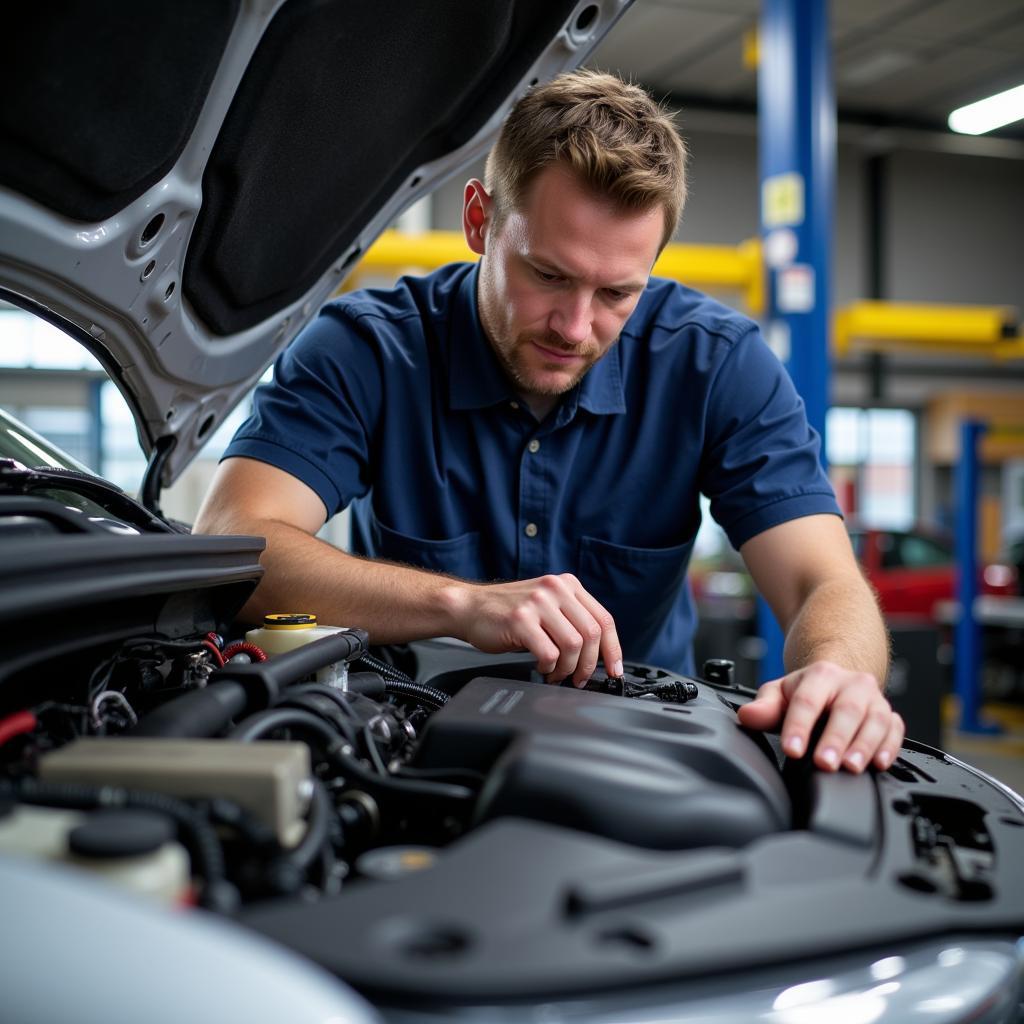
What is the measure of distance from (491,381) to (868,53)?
6402 millimetres

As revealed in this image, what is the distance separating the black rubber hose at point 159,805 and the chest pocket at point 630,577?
102 centimetres

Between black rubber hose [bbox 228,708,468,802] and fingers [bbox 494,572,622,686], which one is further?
fingers [bbox 494,572,622,686]

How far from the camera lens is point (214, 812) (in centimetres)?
56

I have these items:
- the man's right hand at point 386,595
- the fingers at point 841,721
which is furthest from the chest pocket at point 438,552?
the fingers at point 841,721

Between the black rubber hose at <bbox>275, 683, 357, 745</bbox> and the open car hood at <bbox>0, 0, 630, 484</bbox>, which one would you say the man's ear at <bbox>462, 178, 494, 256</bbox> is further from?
the black rubber hose at <bbox>275, 683, 357, 745</bbox>

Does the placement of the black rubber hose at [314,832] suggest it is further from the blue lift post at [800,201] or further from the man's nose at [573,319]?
the blue lift post at [800,201]

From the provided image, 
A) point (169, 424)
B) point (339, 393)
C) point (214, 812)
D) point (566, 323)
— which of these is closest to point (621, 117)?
point (566, 323)

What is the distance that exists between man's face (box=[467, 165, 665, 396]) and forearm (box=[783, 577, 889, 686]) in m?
0.46

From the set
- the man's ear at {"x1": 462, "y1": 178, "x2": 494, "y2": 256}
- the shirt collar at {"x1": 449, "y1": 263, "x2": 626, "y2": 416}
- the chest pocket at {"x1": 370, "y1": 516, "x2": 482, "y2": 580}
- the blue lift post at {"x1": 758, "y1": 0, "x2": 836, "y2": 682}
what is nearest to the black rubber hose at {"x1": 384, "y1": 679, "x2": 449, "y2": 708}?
the chest pocket at {"x1": 370, "y1": 516, "x2": 482, "y2": 580}

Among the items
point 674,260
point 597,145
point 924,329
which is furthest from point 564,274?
point 924,329

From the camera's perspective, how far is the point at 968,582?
5.27 metres

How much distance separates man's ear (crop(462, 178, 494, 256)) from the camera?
152cm

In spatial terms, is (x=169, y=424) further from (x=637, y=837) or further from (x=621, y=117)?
(x=637, y=837)

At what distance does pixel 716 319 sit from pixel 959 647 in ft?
14.4
